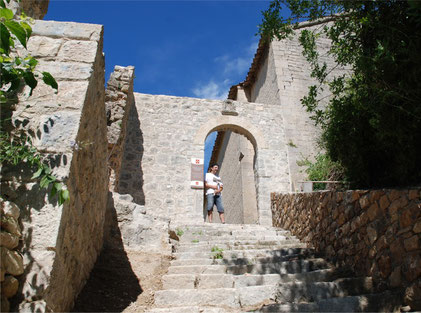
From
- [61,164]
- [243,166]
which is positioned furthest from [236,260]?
[243,166]

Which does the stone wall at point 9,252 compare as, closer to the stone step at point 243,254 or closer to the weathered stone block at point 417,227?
the stone step at point 243,254

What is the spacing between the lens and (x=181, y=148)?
898 cm

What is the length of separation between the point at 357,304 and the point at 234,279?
1260 mm

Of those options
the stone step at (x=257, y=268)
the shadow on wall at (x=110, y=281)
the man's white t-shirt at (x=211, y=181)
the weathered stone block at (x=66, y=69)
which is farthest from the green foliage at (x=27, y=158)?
the man's white t-shirt at (x=211, y=181)

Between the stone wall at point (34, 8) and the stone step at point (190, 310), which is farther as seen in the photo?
the stone wall at point (34, 8)

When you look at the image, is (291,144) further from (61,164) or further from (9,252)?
(9,252)

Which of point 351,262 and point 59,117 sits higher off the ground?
point 59,117

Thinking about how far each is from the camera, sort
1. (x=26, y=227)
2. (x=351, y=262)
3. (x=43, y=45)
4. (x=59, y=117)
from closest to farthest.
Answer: (x=26, y=227), (x=59, y=117), (x=43, y=45), (x=351, y=262)

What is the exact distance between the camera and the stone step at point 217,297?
3.11 meters

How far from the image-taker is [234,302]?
3.12 meters

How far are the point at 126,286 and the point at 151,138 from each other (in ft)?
19.5

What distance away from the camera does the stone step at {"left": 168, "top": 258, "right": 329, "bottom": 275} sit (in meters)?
3.84

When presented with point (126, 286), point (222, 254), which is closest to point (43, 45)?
point (126, 286)

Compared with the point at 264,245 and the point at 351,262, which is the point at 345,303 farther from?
the point at 264,245
